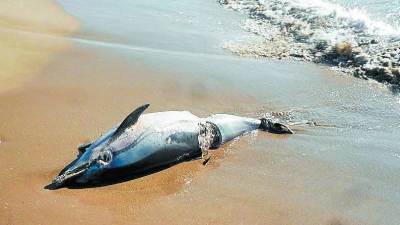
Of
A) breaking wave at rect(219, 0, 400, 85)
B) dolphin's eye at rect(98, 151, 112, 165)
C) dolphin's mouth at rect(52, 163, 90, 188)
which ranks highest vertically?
breaking wave at rect(219, 0, 400, 85)

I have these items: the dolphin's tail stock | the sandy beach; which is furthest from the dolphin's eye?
the dolphin's tail stock

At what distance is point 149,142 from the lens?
17.2 ft

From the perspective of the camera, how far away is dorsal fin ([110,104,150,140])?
5132 mm

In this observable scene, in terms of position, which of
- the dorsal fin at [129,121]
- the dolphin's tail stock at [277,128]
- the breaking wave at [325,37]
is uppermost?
the breaking wave at [325,37]

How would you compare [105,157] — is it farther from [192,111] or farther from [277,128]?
[277,128]

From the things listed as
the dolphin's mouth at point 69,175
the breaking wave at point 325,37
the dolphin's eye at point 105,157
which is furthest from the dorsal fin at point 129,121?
the breaking wave at point 325,37

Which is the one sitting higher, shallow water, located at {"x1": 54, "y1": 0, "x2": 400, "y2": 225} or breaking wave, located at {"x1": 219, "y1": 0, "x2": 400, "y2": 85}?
breaking wave, located at {"x1": 219, "y1": 0, "x2": 400, "y2": 85}

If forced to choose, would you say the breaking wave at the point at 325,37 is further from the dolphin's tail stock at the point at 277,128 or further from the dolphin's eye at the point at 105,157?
the dolphin's eye at the point at 105,157

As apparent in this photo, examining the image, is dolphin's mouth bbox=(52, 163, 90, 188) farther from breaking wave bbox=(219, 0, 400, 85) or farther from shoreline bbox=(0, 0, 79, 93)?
breaking wave bbox=(219, 0, 400, 85)

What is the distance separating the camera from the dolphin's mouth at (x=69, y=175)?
15.8 ft

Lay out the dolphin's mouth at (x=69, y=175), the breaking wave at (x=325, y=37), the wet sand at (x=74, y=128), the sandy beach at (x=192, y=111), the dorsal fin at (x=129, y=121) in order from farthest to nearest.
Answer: the breaking wave at (x=325, y=37) → the dorsal fin at (x=129, y=121) → the dolphin's mouth at (x=69, y=175) → the sandy beach at (x=192, y=111) → the wet sand at (x=74, y=128)

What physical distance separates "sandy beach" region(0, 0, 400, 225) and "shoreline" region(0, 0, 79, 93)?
0.12ft

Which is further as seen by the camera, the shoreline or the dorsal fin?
the shoreline

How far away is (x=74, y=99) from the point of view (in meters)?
6.88
